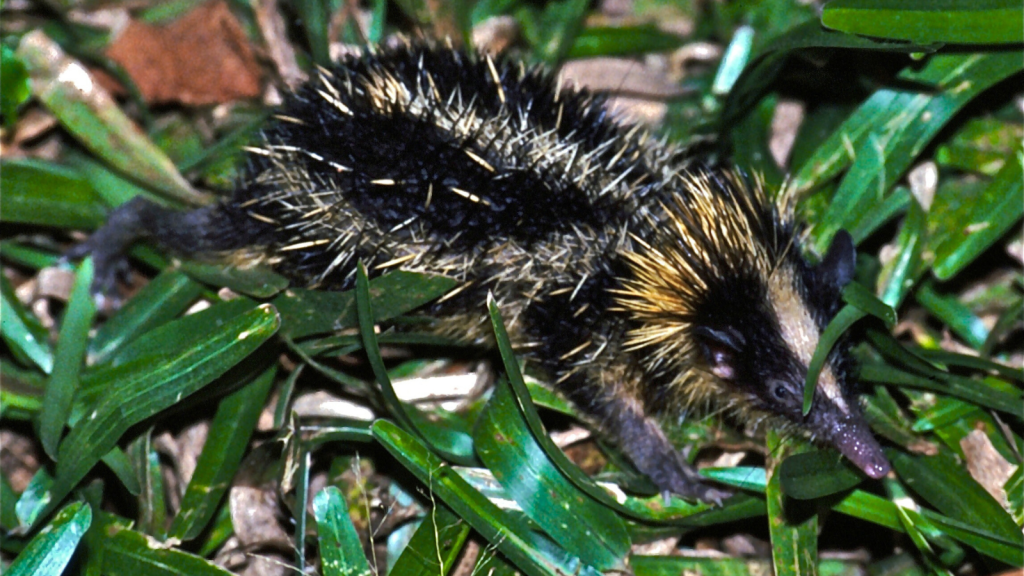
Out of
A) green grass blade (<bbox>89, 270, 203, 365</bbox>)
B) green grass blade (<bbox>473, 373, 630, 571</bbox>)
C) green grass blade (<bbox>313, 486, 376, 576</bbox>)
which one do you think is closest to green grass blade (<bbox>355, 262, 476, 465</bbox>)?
green grass blade (<bbox>473, 373, 630, 571</bbox>)

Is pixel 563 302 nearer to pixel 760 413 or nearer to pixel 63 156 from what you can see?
pixel 760 413

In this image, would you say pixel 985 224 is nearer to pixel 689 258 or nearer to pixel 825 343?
pixel 825 343

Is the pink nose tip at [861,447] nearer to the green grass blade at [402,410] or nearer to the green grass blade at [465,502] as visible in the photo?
the green grass blade at [465,502]

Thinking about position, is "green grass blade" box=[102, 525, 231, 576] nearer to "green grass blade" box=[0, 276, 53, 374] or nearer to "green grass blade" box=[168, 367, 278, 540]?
"green grass blade" box=[168, 367, 278, 540]

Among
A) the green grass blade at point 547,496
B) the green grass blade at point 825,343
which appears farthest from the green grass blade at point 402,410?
the green grass blade at point 825,343

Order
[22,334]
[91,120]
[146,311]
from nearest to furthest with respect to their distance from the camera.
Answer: [22,334], [146,311], [91,120]

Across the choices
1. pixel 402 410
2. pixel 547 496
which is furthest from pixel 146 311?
pixel 547 496
